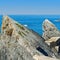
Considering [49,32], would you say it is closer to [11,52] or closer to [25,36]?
[25,36]

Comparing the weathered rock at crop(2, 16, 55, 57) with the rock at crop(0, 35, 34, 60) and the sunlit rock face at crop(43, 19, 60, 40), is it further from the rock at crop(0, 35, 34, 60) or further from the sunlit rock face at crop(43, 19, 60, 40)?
the rock at crop(0, 35, 34, 60)

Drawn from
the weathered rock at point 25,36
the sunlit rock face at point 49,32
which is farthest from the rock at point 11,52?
the sunlit rock face at point 49,32

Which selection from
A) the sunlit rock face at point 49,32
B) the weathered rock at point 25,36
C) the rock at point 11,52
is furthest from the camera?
the sunlit rock face at point 49,32

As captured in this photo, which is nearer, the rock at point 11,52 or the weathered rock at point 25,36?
the rock at point 11,52

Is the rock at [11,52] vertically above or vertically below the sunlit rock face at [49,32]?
above

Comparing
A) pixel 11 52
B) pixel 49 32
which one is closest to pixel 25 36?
pixel 49 32

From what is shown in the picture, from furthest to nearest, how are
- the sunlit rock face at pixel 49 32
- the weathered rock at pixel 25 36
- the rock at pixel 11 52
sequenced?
1. the sunlit rock face at pixel 49 32
2. the weathered rock at pixel 25 36
3. the rock at pixel 11 52

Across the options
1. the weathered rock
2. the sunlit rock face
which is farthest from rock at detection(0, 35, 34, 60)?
the sunlit rock face

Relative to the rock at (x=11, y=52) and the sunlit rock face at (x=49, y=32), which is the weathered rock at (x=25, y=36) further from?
the rock at (x=11, y=52)

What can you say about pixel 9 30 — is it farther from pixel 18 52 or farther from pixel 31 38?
pixel 18 52

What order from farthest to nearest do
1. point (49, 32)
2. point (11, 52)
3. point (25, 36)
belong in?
point (49, 32) → point (25, 36) → point (11, 52)

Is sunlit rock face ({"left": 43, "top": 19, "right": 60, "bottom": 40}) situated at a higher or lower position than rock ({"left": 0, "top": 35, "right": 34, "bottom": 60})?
lower

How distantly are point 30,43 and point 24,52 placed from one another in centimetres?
1102

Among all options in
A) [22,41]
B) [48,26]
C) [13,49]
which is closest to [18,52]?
[13,49]
